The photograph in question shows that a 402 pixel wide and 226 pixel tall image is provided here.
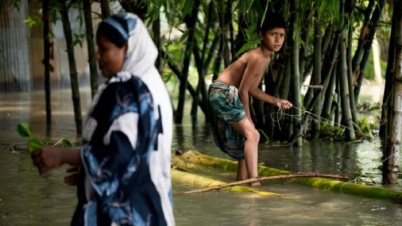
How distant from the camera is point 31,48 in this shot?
19422 mm

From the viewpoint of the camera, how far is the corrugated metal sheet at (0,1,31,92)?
18.5 meters

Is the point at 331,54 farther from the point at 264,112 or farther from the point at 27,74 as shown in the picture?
the point at 27,74

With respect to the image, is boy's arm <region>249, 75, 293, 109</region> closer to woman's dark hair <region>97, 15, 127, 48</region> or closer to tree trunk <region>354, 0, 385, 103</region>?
tree trunk <region>354, 0, 385, 103</region>

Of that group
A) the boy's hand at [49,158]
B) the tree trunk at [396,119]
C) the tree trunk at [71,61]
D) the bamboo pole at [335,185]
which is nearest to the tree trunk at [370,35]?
the tree trunk at [396,119]

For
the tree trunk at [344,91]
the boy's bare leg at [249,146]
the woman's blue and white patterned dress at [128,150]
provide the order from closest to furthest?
the woman's blue and white patterned dress at [128,150] → the boy's bare leg at [249,146] → the tree trunk at [344,91]

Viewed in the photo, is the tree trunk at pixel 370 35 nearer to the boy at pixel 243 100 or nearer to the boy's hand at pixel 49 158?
the boy at pixel 243 100

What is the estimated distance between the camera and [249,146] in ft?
22.9

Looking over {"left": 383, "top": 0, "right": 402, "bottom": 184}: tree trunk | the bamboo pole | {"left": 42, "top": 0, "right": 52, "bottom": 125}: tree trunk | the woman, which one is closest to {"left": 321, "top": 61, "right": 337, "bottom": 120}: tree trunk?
the bamboo pole

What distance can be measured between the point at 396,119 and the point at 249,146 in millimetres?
1189

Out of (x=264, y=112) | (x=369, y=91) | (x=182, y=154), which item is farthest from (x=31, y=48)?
(x=182, y=154)

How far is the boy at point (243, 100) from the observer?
6.95m

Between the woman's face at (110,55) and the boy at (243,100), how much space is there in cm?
339

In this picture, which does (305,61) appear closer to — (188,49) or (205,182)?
(188,49)

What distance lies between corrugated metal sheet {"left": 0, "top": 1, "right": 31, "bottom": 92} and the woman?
597 inches
